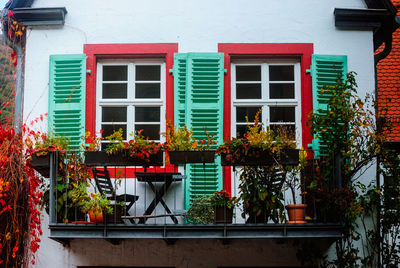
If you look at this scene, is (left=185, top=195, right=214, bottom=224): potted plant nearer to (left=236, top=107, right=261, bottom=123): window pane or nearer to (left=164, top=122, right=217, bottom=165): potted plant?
(left=164, top=122, right=217, bottom=165): potted plant

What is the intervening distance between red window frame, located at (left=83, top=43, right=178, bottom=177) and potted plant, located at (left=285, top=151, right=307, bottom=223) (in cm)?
190

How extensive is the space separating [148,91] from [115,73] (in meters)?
0.56

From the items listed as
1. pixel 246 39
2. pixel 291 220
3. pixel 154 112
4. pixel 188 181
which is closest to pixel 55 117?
A: pixel 154 112

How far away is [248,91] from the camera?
9.57 m

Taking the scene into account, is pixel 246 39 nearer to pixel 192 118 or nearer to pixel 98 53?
pixel 192 118

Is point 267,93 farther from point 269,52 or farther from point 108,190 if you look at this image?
point 108,190

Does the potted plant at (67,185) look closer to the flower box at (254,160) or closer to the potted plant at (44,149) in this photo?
the potted plant at (44,149)

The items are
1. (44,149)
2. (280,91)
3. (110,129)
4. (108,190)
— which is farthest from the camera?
(280,91)

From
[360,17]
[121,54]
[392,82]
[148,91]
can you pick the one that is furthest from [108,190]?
[392,82]

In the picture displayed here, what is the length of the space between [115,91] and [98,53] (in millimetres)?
587

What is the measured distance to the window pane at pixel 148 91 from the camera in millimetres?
9555

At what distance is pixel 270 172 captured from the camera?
27.4 ft

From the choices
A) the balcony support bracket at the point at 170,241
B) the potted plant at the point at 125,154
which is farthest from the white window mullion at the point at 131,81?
the balcony support bracket at the point at 170,241

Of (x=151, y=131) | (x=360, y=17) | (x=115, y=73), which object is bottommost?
(x=151, y=131)
